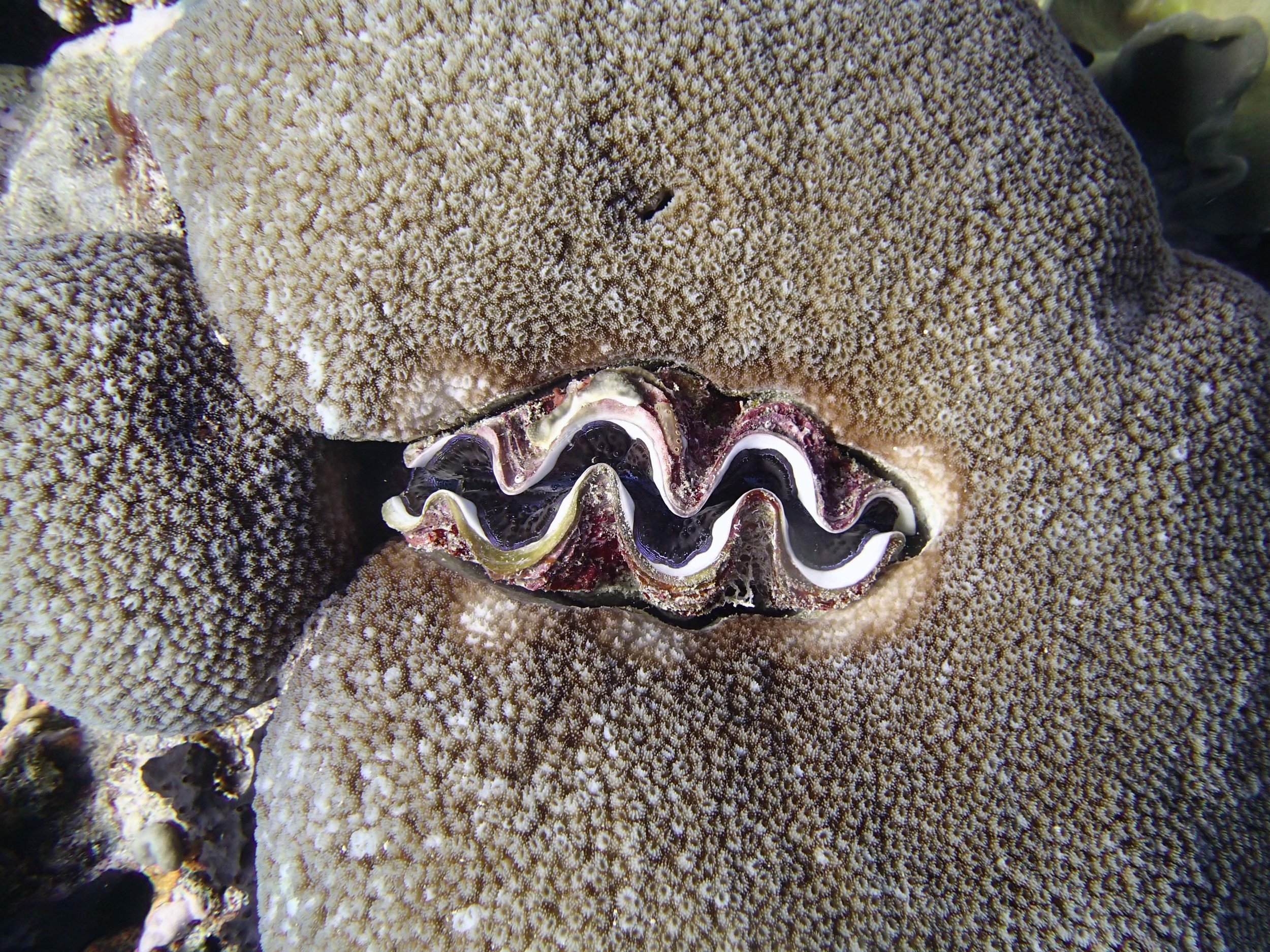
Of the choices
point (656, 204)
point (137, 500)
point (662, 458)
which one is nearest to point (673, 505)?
point (662, 458)

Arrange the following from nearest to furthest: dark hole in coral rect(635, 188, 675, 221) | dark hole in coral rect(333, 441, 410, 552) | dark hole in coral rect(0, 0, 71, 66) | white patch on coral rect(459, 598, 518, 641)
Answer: dark hole in coral rect(635, 188, 675, 221)
white patch on coral rect(459, 598, 518, 641)
dark hole in coral rect(333, 441, 410, 552)
dark hole in coral rect(0, 0, 71, 66)

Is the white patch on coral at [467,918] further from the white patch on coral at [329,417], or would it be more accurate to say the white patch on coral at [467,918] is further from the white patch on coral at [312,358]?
the white patch on coral at [312,358]

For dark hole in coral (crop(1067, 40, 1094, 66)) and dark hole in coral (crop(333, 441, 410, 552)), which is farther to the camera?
dark hole in coral (crop(1067, 40, 1094, 66))

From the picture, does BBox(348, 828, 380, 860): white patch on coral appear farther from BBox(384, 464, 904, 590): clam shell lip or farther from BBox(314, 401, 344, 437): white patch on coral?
BBox(314, 401, 344, 437): white patch on coral

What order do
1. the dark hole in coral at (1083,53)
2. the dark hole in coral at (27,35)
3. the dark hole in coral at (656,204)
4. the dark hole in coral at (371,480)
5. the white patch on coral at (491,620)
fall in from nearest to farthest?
the dark hole in coral at (656,204) → the white patch on coral at (491,620) → the dark hole in coral at (371,480) → the dark hole in coral at (1083,53) → the dark hole in coral at (27,35)

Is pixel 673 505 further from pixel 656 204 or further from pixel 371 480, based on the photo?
pixel 371 480

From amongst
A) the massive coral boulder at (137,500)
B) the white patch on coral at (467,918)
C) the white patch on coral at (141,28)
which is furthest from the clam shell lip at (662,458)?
the white patch on coral at (141,28)

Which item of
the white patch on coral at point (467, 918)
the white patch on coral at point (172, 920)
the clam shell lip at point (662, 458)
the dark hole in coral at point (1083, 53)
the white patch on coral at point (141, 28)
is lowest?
the white patch on coral at point (172, 920)

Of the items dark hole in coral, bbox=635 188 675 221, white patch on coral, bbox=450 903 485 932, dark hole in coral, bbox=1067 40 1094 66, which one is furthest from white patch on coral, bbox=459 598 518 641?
dark hole in coral, bbox=1067 40 1094 66
